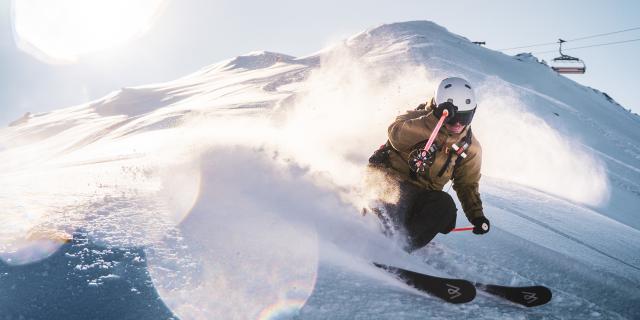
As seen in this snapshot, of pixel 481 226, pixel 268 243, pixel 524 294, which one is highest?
pixel 481 226

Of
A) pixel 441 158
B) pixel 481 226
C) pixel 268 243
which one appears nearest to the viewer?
pixel 268 243

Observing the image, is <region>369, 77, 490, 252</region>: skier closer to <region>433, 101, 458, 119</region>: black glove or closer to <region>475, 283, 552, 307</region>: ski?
<region>433, 101, 458, 119</region>: black glove

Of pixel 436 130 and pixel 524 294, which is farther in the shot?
pixel 436 130

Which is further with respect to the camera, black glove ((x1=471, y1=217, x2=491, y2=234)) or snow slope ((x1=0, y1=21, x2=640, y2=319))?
black glove ((x1=471, y1=217, x2=491, y2=234))

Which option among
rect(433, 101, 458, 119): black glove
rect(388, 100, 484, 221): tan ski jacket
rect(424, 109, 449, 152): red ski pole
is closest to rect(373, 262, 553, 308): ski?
rect(388, 100, 484, 221): tan ski jacket

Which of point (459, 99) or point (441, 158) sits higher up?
point (459, 99)

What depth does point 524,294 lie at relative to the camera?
281cm

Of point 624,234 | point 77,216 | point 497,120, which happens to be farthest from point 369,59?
point 77,216

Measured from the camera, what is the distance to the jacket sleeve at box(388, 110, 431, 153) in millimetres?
4098

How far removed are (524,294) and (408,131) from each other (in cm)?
194

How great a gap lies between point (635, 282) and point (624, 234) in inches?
121

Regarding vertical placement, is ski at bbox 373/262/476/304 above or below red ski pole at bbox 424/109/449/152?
below

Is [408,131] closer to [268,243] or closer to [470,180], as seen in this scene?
[470,180]

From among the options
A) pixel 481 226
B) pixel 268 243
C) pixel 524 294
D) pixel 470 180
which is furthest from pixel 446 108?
pixel 268 243
